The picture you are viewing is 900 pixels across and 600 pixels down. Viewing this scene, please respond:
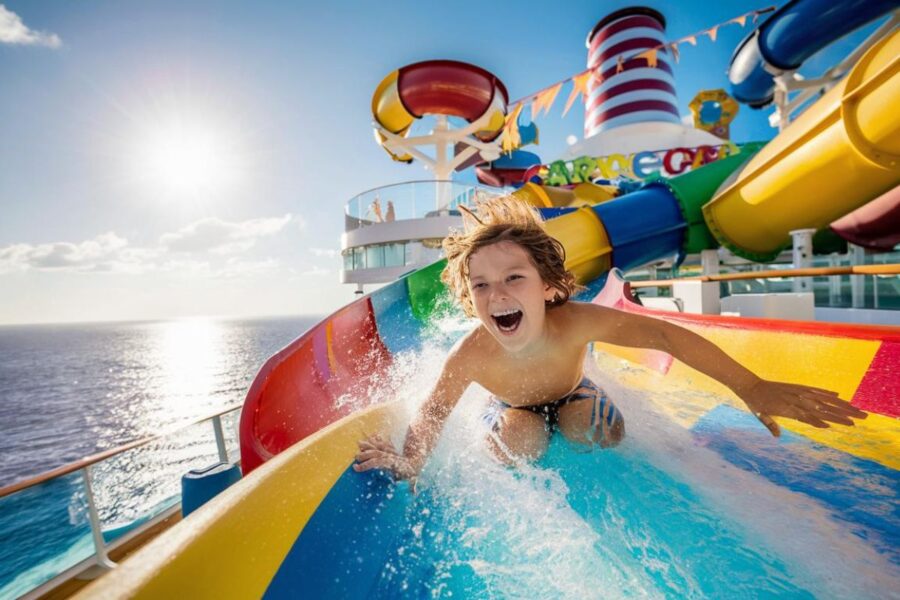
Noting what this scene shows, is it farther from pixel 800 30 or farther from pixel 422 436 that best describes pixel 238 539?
pixel 800 30

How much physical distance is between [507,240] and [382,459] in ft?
3.32

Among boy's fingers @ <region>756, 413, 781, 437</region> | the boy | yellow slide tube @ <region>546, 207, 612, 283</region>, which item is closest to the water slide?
the boy

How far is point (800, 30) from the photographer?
5.34 metres

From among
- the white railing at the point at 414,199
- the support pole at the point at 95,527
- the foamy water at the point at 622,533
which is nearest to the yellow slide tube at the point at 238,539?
the foamy water at the point at 622,533

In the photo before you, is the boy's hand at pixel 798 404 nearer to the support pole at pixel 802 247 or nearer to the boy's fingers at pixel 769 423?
the boy's fingers at pixel 769 423

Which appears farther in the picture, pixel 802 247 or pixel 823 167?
pixel 802 247

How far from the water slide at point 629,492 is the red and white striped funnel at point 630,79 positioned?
13472mm

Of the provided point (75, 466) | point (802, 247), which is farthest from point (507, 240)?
point (802, 247)

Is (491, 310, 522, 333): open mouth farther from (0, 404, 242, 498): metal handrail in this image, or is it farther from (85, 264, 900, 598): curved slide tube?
(0, 404, 242, 498): metal handrail

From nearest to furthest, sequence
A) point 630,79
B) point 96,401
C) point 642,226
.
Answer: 1. point 642,226
2. point 630,79
3. point 96,401

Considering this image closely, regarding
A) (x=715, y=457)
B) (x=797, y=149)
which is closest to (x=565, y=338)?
(x=715, y=457)

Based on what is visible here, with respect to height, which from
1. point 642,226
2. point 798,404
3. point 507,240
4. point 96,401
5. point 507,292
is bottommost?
point 96,401

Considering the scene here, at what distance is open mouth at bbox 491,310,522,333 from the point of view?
5.83 ft

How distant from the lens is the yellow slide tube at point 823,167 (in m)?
3.05
